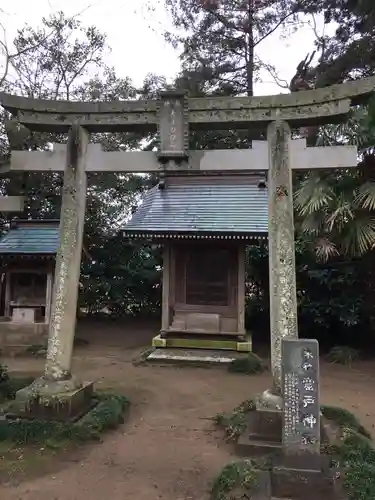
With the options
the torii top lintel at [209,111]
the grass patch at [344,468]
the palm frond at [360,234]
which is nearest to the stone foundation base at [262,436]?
the grass patch at [344,468]

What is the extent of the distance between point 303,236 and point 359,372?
400 centimetres

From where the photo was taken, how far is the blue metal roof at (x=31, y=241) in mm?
13141

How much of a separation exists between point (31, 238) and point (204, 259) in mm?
5698

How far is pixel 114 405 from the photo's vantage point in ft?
21.9

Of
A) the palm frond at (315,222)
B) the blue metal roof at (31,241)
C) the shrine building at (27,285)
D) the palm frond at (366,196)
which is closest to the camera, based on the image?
the palm frond at (366,196)

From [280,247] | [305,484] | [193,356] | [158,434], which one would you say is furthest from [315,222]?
[305,484]

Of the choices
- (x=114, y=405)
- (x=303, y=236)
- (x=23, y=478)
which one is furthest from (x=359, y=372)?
(x=23, y=478)

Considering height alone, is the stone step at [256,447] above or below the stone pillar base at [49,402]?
below

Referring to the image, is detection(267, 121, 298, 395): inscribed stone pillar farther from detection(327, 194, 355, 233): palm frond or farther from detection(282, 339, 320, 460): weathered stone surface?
detection(327, 194, 355, 233): palm frond

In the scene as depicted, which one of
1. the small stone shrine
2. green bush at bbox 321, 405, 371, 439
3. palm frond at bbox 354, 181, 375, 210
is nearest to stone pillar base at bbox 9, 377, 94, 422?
the small stone shrine

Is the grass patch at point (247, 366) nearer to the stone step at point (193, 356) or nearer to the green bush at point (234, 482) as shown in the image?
the stone step at point (193, 356)

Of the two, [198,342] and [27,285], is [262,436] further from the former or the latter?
[27,285]

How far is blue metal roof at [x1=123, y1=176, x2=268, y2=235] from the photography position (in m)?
11.4

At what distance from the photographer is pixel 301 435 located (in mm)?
4434
